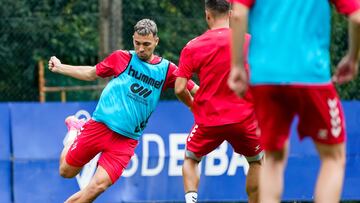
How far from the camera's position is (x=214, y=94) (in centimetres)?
812

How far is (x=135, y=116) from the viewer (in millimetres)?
8609

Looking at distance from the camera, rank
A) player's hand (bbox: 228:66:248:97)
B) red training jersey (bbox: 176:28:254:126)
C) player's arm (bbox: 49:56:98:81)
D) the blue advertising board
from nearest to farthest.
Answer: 1. player's hand (bbox: 228:66:248:97)
2. red training jersey (bbox: 176:28:254:126)
3. player's arm (bbox: 49:56:98:81)
4. the blue advertising board

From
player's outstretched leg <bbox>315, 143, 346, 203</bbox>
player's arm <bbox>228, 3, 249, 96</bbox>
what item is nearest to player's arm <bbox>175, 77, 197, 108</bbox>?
player's outstretched leg <bbox>315, 143, 346, 203</bbox>

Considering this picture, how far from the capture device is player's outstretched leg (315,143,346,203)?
5590 millimetres

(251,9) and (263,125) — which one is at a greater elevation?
(251,9)

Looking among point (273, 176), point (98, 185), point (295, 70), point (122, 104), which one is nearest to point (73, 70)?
point (122, 104)

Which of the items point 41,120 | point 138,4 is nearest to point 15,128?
point 41,120

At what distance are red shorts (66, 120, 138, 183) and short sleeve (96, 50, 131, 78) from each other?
0.45m

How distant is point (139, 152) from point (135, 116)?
305 cm

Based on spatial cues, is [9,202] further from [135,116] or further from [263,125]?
[263,125]

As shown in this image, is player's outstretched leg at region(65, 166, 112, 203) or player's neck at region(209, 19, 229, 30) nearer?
player's neck at region(209, 19, 229, 30)

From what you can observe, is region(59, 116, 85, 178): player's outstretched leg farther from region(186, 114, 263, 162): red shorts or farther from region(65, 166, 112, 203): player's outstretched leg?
region(186, 114, 263, 162): red shorts

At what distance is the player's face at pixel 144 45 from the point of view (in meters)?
8.50

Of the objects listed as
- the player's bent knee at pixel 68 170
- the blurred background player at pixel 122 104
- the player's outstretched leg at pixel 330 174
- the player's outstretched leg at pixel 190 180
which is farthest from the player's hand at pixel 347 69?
the player's bent knee at pixel 68 170
